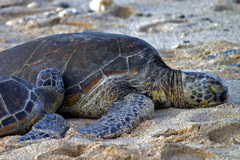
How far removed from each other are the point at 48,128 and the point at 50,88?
0.53m

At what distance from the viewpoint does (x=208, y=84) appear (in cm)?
362

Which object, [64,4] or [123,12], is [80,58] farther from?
[64,4]

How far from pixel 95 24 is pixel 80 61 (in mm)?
3573

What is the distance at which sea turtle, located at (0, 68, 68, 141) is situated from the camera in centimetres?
305

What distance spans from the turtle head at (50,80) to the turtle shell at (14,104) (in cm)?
20

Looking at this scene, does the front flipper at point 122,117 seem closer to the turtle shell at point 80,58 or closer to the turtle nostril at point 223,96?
the turtle shell at point 80,58

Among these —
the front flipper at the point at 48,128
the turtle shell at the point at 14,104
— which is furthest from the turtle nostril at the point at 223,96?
the turtle shell at the point at 14,104

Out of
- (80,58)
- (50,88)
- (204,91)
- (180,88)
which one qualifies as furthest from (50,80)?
(204,91)

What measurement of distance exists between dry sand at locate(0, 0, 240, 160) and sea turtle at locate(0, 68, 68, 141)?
0.38 ft

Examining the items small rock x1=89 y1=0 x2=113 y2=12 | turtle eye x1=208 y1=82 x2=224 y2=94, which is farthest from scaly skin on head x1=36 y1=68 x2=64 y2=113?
small rock x1=89 y1=0 x2=113 y2=12

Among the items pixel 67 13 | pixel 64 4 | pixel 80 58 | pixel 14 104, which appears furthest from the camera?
pixel 64 4

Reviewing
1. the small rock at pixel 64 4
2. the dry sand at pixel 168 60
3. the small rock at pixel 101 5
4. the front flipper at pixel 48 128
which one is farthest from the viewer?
the small rock at pixel 64 4

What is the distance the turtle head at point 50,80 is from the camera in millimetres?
3525

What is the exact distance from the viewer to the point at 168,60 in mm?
5281
